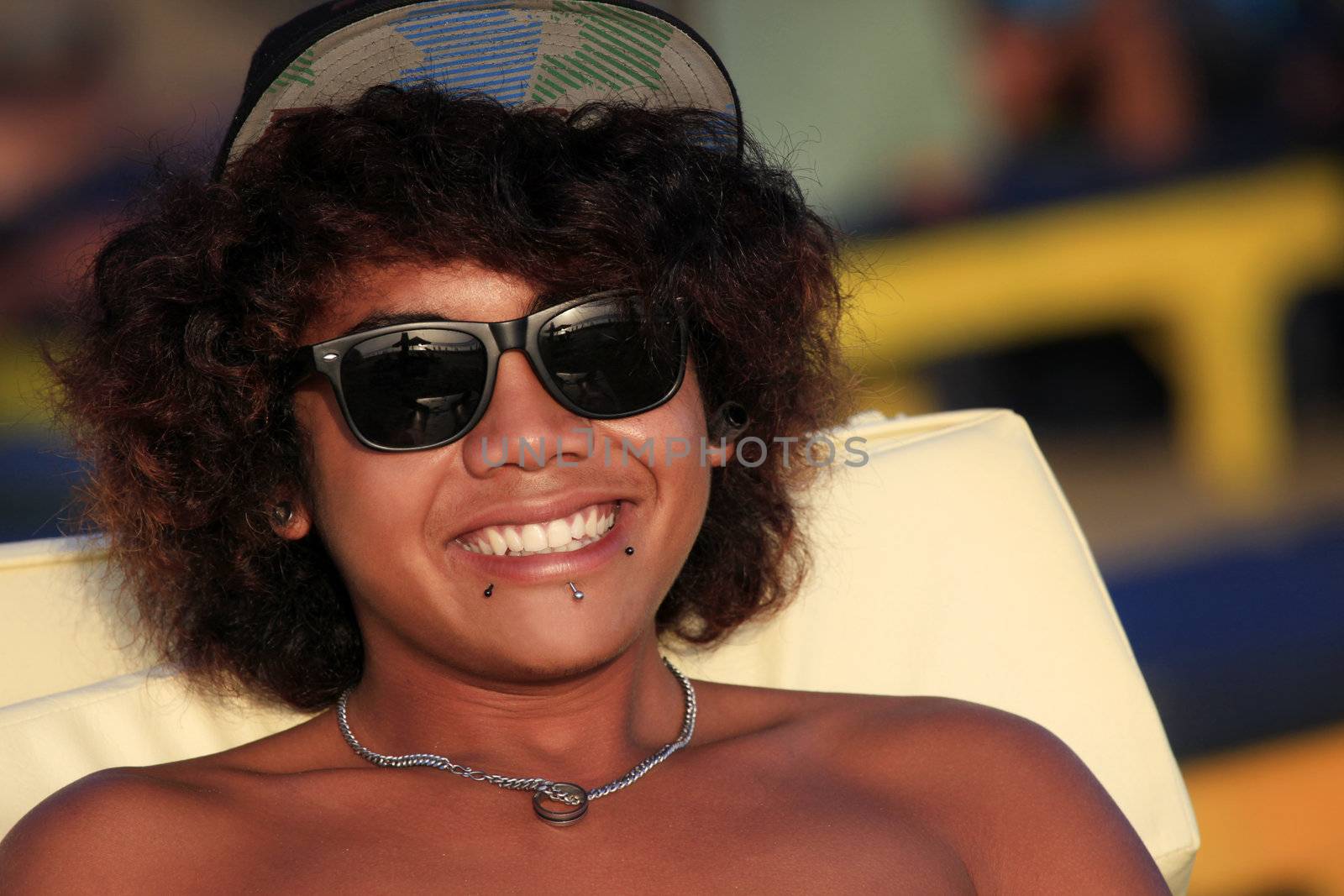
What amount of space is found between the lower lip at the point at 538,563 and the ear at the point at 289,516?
1.04 ft

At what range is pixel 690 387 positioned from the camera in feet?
6.05

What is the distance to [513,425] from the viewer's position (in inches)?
64.5

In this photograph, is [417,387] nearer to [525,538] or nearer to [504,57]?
[525,538]

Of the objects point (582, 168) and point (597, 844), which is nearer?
point (597, 844)

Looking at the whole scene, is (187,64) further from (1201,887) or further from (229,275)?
(1201,887)

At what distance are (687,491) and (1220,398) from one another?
180 inches

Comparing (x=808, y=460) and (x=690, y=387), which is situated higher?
(x=690, y=387)

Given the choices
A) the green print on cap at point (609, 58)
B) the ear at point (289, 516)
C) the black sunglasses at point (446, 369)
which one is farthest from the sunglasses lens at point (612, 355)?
the ear at point (289, 516)

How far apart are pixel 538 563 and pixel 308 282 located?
45 centimetres

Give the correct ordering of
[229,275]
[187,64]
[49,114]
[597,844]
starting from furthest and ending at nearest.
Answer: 1. [187,64]
2. [49,114]
3. [229,275]
4. [597,844]

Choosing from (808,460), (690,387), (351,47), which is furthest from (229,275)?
(808,460)

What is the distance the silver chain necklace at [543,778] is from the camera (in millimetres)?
1682

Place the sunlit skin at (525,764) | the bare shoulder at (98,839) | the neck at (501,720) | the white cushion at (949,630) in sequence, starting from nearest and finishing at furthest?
the bare shoulder at (98,839), the sunlit skin at (525,764), the neck at (501,720), the white cushion at (949,630)

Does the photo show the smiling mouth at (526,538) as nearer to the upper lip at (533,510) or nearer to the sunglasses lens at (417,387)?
the upper lip at (533,510)
